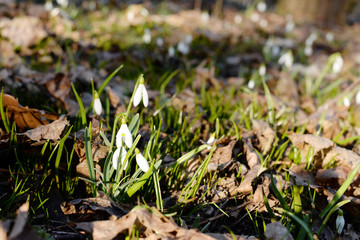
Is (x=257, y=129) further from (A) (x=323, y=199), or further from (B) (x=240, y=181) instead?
(A) (x=323, y=199)

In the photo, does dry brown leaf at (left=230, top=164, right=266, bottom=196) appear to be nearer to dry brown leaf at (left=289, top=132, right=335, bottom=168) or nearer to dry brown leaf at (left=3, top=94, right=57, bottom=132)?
dry brown leaf at (left=289, top=132, right=335, bottom=168)

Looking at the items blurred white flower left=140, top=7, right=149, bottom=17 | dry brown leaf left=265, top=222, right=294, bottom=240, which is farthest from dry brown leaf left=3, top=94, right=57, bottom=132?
blurred white flower left=140, top=7, right=149, bottom=17

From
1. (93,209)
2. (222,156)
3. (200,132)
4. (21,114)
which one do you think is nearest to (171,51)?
(200,132)

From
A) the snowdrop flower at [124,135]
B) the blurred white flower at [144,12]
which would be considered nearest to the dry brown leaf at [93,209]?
the snowdrop flower at [124,135]

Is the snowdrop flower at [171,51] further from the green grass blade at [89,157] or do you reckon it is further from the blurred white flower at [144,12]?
the green grass blade at [89,157]

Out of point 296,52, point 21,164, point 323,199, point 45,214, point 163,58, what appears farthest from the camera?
point 296,52

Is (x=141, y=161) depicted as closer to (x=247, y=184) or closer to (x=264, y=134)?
(x=247, y=184)

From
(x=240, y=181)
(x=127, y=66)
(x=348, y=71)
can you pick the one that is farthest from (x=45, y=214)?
(x=348, y=71)
